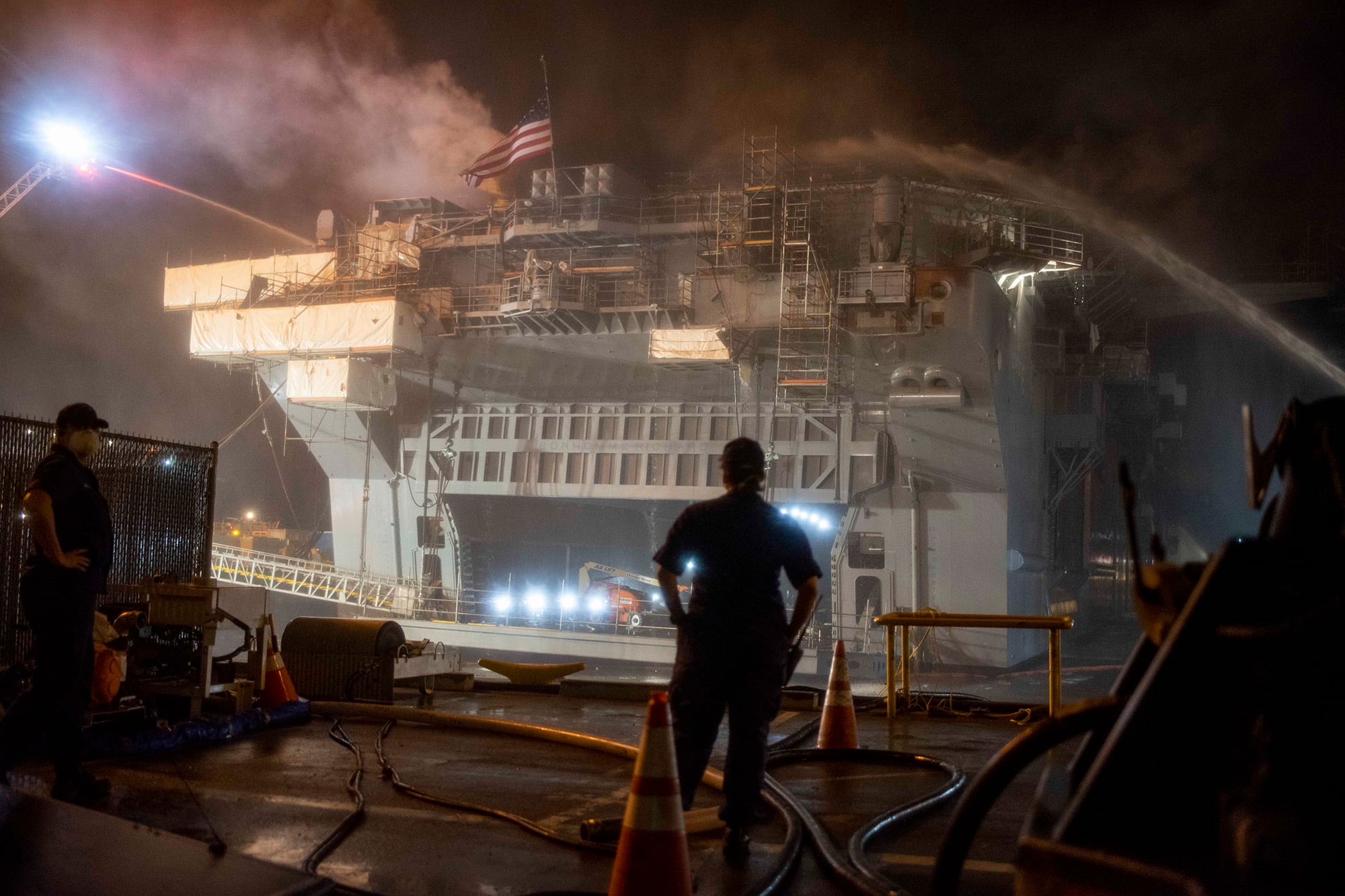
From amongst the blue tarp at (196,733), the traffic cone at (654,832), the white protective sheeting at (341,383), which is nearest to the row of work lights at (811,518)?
the white protective sheeting at (341,383)

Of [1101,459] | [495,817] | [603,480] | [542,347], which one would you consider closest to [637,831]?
[495,817]

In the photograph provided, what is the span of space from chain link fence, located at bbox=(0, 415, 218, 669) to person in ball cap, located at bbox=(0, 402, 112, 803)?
2856mm

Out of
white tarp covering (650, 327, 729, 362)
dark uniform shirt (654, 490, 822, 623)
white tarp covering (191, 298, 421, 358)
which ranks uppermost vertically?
white tarp covering (191, 298, 421, 358)

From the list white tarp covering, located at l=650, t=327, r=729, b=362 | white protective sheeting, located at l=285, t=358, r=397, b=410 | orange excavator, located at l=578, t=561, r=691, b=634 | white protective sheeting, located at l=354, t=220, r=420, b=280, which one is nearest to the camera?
white tarp covering, located at l=650, t=327, r=729, b=362

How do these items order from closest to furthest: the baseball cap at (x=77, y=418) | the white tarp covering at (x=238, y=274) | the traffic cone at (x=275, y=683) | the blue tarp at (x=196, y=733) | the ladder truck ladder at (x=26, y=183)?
the baseball cap at (x=77, y=418), the blue tarp at (x=196, y=733), the traffic cone at (x=275, y=683), the white tarp covering at (x=238, y=274), the ladder truck ladder at (x=26, y=183)

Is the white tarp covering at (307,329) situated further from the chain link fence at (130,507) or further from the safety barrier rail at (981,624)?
the safety barrier rail at (981,624)

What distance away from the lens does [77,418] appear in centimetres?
488

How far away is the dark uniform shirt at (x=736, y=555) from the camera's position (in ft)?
13.0

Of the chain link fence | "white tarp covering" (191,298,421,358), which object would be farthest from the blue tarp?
"white tarp covering" (191,298,421,358)

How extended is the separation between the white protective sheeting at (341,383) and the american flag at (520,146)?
17.4 ft

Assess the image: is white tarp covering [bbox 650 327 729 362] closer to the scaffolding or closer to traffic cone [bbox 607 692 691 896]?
the scaffolding

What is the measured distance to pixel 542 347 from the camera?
22.4 meters

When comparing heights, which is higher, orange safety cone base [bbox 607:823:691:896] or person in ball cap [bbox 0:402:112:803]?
person in ball cap [bbox 0:402:112:803]

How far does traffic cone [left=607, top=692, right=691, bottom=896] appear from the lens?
9.91 feet
